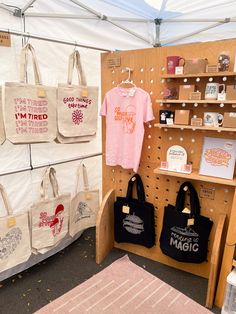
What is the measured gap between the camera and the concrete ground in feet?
5.90

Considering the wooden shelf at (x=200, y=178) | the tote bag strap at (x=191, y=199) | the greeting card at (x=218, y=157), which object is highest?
the greeting card at (x=218, y=157)

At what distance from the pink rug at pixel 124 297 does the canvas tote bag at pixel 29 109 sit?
115cm

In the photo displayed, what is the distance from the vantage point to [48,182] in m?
1.96

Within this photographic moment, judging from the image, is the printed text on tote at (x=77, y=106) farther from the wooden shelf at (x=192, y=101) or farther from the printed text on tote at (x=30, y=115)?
the wooden shelf at (x=192, y=101)

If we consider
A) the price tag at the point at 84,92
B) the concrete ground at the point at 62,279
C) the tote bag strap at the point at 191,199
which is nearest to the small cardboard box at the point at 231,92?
the tote bag strap at the point at 191,199

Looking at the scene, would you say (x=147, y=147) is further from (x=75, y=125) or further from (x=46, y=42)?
(x=46, y=42)

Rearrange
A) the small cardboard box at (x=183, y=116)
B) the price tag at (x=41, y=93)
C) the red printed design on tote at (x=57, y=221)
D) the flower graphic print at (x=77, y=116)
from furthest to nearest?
the red printed design on tote at (x=57, y=221)
the flower graphic print at (x=77, y=116)
the small cardboard box at (x=183, y=116)
the price tag at (x=41, y=93)

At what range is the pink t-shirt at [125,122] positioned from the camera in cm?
189

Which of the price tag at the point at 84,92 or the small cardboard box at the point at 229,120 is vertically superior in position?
the price tag at the point at 84,92

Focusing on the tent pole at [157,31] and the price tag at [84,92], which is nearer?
the price tag at [84,92]

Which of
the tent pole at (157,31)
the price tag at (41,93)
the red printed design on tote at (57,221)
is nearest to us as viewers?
the price tag at (41,93)

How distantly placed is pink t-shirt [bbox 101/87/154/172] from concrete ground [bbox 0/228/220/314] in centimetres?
89

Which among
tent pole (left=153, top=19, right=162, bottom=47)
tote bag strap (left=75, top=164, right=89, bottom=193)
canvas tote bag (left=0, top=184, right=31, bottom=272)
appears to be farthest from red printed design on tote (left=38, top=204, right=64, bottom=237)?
tent pole (left=153, top=19, right=162, bottom=47)

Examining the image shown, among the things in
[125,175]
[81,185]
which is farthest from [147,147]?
[81,185]
